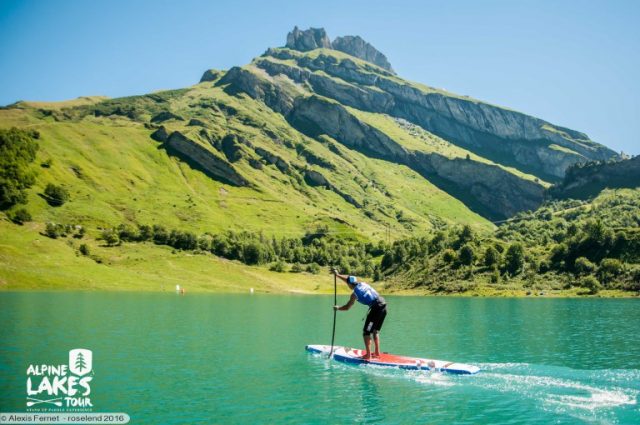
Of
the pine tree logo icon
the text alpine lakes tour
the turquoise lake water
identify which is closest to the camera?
the turquoise lake water

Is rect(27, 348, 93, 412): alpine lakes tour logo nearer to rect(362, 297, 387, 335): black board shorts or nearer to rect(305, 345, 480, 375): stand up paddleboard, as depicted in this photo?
rect(305, 345, 480, 375): stand up paddleboard

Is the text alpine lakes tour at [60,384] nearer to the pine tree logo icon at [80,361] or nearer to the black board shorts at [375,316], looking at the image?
the pine tree logo icon at [80,361]

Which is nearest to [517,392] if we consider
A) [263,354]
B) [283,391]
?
[283,391]

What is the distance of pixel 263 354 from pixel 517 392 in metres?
24.2

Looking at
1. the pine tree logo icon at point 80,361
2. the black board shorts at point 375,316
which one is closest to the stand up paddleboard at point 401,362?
the black board shorts at point 375,316

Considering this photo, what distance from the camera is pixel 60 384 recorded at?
3450 centimetres

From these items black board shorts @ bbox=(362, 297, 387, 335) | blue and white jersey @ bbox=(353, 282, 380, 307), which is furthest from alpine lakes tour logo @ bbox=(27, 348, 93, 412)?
black board shorts @ bbox=(362, 297, 387, 335)

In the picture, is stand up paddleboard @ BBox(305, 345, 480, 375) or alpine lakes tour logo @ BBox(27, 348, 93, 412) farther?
stand up paddleboard @ BBox(305, 345, 480, 375)

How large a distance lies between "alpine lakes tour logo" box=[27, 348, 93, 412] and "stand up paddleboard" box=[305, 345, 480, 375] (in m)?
20.5

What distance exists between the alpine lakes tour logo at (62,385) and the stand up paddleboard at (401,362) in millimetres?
20452

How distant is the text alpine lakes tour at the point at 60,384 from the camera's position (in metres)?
30.4

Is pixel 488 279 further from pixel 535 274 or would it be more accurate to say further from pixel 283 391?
pixel 283 391

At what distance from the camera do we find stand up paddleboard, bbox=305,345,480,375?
37.5 meters

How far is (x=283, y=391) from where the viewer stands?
3291cm
